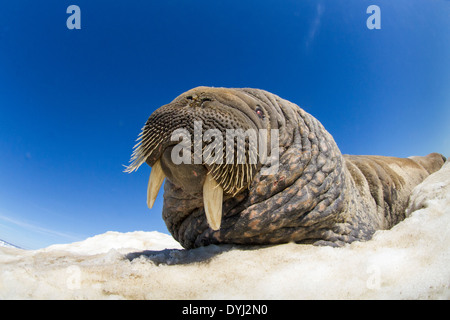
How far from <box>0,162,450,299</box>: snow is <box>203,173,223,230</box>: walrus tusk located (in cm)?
40

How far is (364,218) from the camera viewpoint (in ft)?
14.0

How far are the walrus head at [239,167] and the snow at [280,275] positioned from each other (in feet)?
1.25

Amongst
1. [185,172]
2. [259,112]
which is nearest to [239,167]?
[185,172]

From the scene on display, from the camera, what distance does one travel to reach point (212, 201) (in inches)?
114

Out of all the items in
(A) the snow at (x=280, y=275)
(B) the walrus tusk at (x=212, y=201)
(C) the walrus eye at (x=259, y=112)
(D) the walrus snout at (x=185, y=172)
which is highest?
(C) the walrus eye at (x=259, y=112)

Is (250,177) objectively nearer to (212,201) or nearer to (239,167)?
(239,167)

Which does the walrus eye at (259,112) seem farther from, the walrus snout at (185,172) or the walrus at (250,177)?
the walrus snout at (185,172)

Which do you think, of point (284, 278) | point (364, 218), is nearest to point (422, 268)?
point (284, 278)

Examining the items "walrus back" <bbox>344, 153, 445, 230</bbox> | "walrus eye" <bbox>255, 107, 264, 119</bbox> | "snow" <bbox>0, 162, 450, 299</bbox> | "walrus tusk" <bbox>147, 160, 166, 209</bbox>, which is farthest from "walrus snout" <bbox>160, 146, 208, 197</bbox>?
"walrus back" <bbox>344, 153, 445, 230</bbox>

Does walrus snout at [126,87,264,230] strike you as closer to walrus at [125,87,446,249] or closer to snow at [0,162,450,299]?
walrus at [125,87,446,249]

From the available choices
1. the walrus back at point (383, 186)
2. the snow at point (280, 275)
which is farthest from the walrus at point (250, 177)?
the walrus back at point (383, 186)

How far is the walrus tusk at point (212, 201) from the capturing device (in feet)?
9.40

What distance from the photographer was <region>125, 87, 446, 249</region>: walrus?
286 cm
